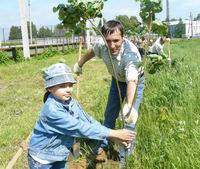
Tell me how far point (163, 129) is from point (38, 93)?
19.1 ft

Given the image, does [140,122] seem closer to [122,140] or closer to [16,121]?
[122,140]

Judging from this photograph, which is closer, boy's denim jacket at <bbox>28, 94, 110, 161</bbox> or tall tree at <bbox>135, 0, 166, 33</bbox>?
tall tree at <bbox>135, 0, 166, 33</bbox>

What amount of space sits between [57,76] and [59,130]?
379 millimetres

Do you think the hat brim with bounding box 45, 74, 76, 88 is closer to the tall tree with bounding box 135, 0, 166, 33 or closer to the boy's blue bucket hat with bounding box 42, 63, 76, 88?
the boy's blue bucket hat with bounding box 42, 63, 76, 88

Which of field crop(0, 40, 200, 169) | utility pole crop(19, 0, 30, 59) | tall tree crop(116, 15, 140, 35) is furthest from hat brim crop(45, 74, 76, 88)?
utility pole crop(19, 0, 30, 59)

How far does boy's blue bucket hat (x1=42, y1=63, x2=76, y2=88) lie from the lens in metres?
3.00

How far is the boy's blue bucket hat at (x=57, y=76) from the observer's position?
3.00 meters

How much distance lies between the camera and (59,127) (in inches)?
118

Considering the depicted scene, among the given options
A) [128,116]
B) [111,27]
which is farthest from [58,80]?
[111,27]

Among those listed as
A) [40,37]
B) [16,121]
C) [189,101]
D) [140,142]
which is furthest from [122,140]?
[40,37]

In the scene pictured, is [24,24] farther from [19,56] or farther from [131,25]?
[131,25]

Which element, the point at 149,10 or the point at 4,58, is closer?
the point at 149,10

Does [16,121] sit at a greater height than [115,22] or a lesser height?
lesser

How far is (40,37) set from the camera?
165 feet
